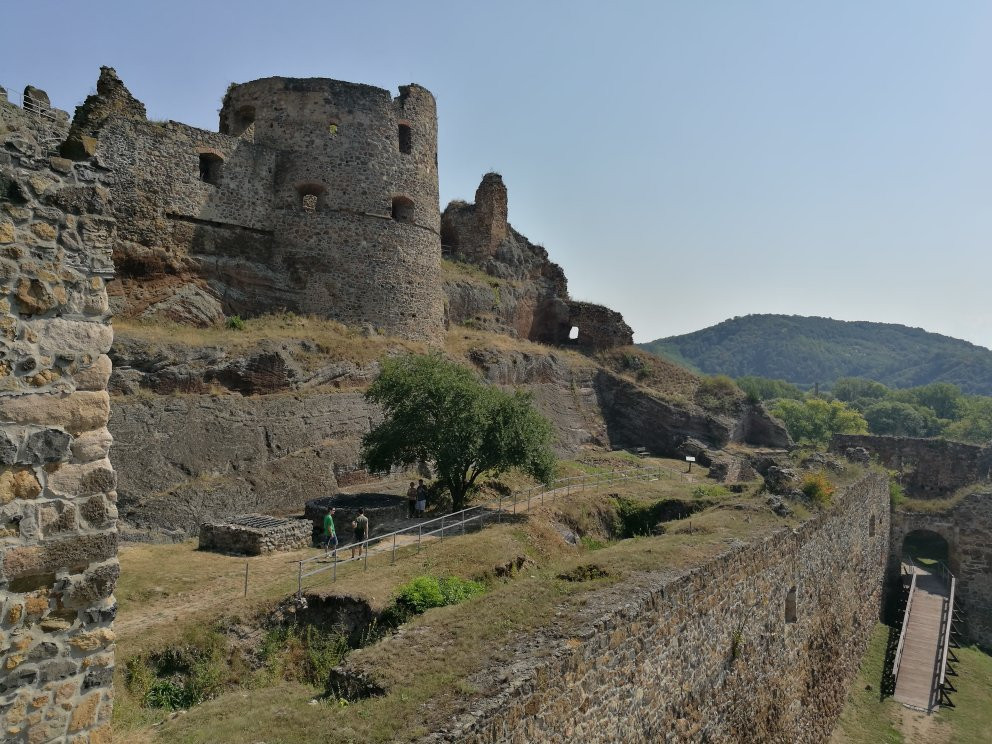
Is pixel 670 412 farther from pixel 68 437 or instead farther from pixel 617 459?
pixel 68 437

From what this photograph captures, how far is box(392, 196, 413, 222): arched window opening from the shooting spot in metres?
26.7

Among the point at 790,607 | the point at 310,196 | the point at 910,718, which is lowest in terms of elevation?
the point at 910,718

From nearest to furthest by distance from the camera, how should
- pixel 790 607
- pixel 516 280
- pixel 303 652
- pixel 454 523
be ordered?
1. pixel 303 652
2. pixel 790 607
3. pixel 454 523
4. pixel 516 280

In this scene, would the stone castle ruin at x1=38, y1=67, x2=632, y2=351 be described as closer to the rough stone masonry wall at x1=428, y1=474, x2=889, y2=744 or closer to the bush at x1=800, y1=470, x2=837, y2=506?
the bush at x1=800, y1=470, x2=837, y2=506

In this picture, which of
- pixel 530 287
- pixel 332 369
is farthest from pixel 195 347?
pixel 530 287

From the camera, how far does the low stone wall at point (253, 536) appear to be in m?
15.0

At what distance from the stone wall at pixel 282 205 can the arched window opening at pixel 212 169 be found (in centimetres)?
4

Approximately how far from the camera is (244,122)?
26141 millimetres

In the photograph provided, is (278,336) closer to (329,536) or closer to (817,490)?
(329,536)

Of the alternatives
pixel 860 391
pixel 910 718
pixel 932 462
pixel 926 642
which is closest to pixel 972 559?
pixel 926 642

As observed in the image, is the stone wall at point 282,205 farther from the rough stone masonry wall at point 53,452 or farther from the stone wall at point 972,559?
the stone wall at point 972,559

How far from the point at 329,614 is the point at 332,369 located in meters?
12.0

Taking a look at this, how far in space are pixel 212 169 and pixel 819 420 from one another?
239 feet

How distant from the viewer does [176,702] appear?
919 cm
